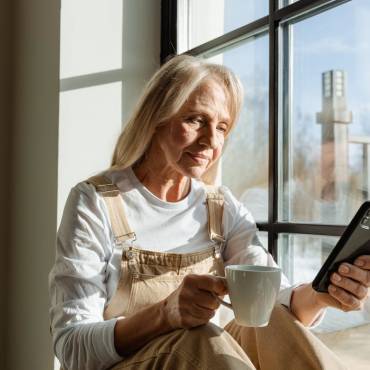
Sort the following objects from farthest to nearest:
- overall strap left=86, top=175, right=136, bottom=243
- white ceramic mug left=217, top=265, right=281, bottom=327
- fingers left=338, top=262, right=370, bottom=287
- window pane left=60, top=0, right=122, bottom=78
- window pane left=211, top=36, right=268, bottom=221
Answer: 1. window pane left=60, top=0, right=122, bottom=78
2. window pane left=211, top=36, right=268, bottom=221
3. overall strap left=86, top=175, right=136, bottom=243
4. fingers left=338, top=262, right=370, bottom=287
5. white ceramic mug left=217, top=265, right=281, bottom=327

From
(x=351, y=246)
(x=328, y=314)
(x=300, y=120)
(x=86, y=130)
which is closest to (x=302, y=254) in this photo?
(x=328, y=314)

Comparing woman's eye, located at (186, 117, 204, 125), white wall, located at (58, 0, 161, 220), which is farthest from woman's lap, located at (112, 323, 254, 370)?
white wall, located at (58, 0, 161, 220)

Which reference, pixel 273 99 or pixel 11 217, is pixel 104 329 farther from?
pixel 11 217

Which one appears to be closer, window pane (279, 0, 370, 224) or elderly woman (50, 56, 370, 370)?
elderly woman (50, 56, 370, 370)

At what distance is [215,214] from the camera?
4.28 feet

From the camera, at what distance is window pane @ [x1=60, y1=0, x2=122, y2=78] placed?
65.6 inches

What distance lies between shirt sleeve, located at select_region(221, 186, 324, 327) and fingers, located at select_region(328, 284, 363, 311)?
0.24 metres

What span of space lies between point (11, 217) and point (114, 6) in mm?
868

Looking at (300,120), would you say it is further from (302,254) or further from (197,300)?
(197,300)

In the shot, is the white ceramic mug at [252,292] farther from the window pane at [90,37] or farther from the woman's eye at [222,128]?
the window pane at [90,37]

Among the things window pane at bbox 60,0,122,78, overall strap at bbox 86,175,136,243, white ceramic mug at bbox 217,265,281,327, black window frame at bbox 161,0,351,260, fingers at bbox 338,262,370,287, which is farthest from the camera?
window pane at bbox 60,0,122,78

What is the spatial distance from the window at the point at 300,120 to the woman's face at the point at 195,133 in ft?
0.82

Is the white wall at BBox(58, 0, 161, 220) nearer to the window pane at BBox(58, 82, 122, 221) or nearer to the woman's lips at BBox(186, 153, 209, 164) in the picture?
the window pane at BBox(58, 82, 122, 221)

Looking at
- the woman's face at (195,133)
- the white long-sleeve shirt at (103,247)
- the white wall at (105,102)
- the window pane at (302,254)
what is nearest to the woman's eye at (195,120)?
the woman's face at (195,133)
